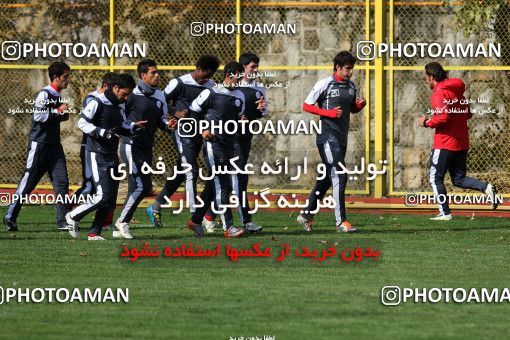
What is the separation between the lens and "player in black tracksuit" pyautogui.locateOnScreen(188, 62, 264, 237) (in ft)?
56.2

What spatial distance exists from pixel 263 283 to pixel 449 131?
6492 millimetres

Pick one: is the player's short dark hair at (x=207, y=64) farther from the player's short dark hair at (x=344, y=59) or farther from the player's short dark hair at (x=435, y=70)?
the player's short dark hair at (x=435, y=70)

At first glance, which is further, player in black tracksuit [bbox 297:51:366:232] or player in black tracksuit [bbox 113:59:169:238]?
player in black tracksuit [bbox 297:51:366:232]

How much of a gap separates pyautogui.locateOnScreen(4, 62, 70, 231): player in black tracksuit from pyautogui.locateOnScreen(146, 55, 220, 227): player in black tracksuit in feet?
4.05

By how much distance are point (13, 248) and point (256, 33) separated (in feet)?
26.9

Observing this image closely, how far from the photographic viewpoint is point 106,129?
1647 centimetres

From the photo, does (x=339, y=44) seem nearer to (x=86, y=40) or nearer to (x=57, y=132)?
(x=86, y=40)

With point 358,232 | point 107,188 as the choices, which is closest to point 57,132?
point 107,188

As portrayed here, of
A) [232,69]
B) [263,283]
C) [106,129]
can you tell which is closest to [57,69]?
[106,129]

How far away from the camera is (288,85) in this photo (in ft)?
75.8

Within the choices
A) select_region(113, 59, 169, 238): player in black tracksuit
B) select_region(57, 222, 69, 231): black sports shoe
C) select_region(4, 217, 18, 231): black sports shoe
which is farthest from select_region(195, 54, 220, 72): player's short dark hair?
select_region(4, 217, 18, 231): black sports shoe

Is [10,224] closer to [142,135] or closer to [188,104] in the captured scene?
[142,135]

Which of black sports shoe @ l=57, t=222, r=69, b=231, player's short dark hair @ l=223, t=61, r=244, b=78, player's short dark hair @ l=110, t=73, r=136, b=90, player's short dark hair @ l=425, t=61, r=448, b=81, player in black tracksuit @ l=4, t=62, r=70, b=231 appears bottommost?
black sports shoe @ l=57, t=222, r=69, b=231

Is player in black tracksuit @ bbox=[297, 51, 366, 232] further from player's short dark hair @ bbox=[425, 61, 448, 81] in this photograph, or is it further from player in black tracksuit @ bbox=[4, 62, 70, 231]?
player in black tracksuit @ bbox=[4, 62, 70, 231]
